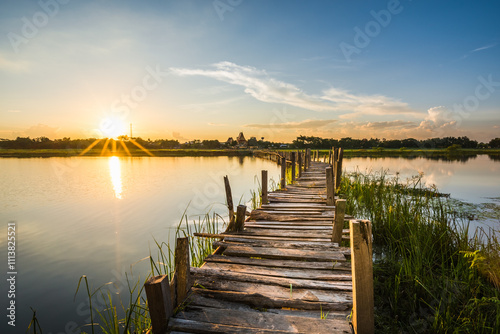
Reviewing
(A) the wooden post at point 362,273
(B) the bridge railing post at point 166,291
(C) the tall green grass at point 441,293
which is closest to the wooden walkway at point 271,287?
(B) the bridge railing post at point 166,291

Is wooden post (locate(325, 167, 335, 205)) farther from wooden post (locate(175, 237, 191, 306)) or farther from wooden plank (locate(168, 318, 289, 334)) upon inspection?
wooden plank (locate(168, 318, 289, 334))

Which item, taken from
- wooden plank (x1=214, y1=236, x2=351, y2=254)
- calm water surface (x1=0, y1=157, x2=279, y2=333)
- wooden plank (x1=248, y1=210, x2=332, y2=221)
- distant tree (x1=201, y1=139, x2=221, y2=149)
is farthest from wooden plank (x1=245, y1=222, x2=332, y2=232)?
distant tree (x1=201, y1=139, x2=221, y2=149)

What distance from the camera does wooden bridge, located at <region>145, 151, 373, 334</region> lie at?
90.9 inches

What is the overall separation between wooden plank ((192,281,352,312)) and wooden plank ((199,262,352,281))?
1.08 feet

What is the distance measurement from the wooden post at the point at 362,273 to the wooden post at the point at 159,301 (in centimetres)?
175

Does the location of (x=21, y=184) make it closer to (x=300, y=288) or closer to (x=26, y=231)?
(x=26, y=231)

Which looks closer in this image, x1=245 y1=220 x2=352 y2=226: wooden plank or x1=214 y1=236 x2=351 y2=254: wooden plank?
x1=214 y1=236 x2=351 y2=254: wooden plank

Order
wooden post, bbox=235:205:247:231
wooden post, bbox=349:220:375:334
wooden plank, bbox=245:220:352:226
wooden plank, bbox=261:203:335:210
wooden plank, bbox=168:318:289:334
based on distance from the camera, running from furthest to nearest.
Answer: wooden plank, bbox=261:203:335:210, wooden plank, bbox=245:220:352:226, wooden post, bbox=235:205:247:231, wooden plank, bbox=168:318:289:334, wooden post, bbox=349:220:375:334

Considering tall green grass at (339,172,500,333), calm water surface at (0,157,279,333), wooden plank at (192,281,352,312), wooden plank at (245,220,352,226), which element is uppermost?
wooden plank at (192,281,352,312)

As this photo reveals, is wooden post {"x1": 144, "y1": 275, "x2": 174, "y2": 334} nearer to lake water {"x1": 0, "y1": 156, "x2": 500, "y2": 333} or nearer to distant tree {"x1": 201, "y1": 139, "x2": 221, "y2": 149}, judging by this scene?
lake water {"x1": 0, "y1": 156, "x2": 500, "y2": 333}

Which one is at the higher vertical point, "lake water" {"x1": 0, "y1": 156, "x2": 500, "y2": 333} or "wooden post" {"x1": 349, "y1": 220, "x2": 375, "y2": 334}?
"wooden post" {"x1": 349, "y1": 220, "x2": 375, "y2": 334}

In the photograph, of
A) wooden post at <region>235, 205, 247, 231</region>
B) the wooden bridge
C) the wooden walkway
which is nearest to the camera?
the wooden bridge

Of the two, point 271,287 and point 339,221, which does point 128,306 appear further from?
point 339,221

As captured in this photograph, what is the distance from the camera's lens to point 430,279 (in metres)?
4.06
